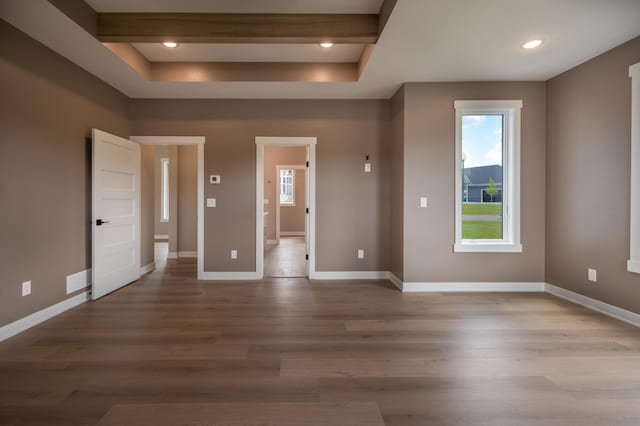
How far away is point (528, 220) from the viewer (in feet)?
13.4

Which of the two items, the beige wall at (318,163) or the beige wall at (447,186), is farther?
the beige wall at (318,163)

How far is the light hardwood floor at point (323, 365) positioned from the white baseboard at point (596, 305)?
0.13 meters

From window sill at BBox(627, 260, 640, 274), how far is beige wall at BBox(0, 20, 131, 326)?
18.5ft

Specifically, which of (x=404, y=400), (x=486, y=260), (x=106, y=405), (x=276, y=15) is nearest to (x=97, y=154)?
(x=276, y=15)

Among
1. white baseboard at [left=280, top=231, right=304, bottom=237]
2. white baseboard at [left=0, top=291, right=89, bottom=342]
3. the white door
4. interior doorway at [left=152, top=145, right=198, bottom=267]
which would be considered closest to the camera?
white baseboard at [left=0, top=291, right=89, bottom=342]

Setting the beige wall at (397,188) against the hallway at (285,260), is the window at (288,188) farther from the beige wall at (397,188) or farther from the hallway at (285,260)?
the beige wall at (397,188)

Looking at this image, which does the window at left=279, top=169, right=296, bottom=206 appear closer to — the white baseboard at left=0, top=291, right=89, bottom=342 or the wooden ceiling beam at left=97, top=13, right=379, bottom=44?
the white baseboard at left=0, top=291, right=89, bottom=342

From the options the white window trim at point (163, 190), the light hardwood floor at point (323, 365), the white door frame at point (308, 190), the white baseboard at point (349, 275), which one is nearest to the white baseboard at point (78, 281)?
the light hardwood floor at point (323, 365)

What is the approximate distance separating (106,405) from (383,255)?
3.67 m

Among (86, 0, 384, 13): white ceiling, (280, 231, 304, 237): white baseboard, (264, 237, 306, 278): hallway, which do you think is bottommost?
(264, 237, 306, 278): hallway

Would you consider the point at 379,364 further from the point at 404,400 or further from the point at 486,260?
the point at 486,260

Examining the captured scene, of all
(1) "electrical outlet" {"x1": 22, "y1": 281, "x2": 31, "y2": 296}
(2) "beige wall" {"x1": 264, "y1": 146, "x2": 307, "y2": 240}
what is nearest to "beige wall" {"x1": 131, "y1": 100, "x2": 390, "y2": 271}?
(1) "electrical outlet" {"x1": 22, "y1": 281, "x2": 31, "y2": 296}

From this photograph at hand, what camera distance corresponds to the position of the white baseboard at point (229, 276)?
185 inches

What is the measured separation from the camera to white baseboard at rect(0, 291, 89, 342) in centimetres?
270
